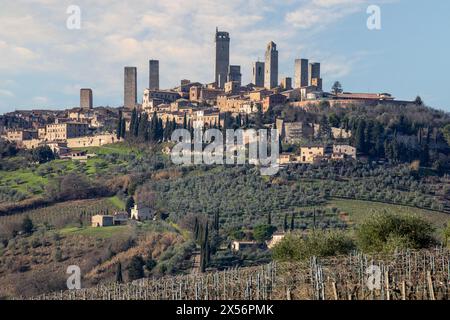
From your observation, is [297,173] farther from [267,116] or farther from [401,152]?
[267,116]

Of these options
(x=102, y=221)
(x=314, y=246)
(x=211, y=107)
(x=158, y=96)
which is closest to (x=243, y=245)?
(x=102, y=221)

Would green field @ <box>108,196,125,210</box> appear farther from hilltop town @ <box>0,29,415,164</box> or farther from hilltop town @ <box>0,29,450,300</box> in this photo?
hilltop town @ <box>0,29,415,164</box>

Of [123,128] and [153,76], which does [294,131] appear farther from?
[153,76]

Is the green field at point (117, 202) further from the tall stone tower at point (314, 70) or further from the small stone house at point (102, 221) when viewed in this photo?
the tall stone tower at point (314, 70)

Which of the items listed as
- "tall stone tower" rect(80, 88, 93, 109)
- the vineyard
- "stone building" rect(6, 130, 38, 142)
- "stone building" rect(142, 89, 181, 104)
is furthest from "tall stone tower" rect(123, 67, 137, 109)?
the vineyard

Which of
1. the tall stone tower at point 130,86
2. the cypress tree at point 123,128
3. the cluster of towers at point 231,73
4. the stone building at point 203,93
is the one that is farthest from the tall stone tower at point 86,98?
the cypress tree at point 123,128

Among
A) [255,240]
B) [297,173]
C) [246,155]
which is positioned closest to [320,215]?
[255,240]
